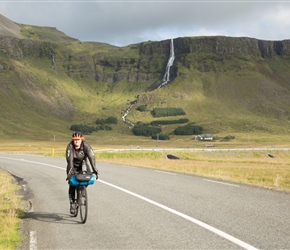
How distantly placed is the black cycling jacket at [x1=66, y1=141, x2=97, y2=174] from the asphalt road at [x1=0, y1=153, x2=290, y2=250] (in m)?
1.55

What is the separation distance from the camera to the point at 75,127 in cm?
19838

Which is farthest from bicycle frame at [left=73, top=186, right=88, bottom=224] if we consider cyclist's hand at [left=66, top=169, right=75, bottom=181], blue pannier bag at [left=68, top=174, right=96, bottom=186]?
cyclist's hand at [left=66, top=169, right=75, bottom=181]

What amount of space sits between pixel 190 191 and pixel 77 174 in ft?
21.4

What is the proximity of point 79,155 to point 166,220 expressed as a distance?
9.47ft

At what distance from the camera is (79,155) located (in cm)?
1078

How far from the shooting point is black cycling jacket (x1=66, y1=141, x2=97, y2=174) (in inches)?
419

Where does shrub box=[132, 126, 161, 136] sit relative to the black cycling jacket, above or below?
above

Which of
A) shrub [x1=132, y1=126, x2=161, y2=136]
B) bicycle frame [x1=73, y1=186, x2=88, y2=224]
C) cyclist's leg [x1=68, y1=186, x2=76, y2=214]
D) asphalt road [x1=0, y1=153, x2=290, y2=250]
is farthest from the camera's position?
shrub [x1=132, y1=126, x2=161, y2=136]

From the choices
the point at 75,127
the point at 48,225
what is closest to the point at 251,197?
the point at 48,225

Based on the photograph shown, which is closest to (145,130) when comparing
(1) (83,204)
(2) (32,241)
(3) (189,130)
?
(3) (189,130)

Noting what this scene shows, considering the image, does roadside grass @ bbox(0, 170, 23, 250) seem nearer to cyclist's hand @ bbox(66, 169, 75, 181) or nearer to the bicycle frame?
the bicycle frame

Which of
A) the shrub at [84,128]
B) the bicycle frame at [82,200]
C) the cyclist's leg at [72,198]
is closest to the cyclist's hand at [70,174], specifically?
the bicycle frame at [82,200]

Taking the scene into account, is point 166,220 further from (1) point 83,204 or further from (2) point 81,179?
(2) point 81,179

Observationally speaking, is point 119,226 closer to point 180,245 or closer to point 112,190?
point 180,245
